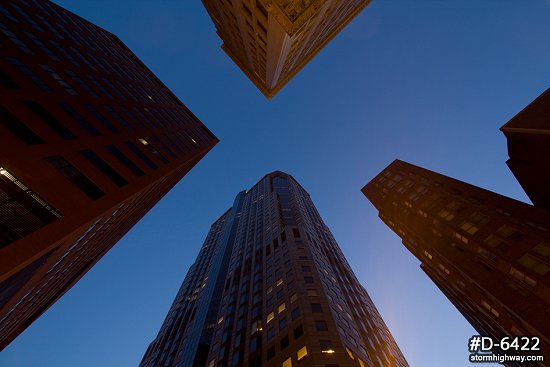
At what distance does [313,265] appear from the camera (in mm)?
48031

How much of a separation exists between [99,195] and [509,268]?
128 ft

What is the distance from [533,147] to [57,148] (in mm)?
49184

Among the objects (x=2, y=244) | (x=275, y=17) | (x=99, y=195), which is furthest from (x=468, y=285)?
(x=2, y=244)

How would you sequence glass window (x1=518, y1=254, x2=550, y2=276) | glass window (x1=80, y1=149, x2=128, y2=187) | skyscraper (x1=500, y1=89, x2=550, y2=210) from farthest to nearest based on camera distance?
skyscraper (x1=500, y1=89, x2=550, y2=210) → glass window (x1=518, y1=254, x2=550, y2=276) → glass window (x1=80, y1=149, x2=128, y2=187)

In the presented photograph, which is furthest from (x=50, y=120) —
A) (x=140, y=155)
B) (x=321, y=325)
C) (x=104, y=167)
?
(x=321, y=325)

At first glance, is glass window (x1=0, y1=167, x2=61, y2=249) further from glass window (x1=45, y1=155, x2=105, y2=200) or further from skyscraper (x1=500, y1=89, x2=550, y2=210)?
skyscraper (x1=500, y1=89, x2=550, y2=210)

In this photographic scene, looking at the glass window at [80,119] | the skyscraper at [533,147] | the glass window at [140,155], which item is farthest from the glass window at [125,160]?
the skyscraper at [533,147]

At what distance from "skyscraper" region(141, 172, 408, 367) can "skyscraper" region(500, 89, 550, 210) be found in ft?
100

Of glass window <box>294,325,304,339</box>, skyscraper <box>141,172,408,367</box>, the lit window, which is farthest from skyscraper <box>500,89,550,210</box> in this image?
the lit window

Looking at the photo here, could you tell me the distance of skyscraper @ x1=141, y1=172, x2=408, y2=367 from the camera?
3206 centimetres

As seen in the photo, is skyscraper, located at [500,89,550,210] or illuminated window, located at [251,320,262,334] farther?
illuminated window, located at [251,320,262,334]

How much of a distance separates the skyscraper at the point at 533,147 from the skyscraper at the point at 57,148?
41412 mm

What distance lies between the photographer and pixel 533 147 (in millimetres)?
34906

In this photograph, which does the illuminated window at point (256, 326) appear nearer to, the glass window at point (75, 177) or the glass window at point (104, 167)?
the glass window at point (104, 167)
